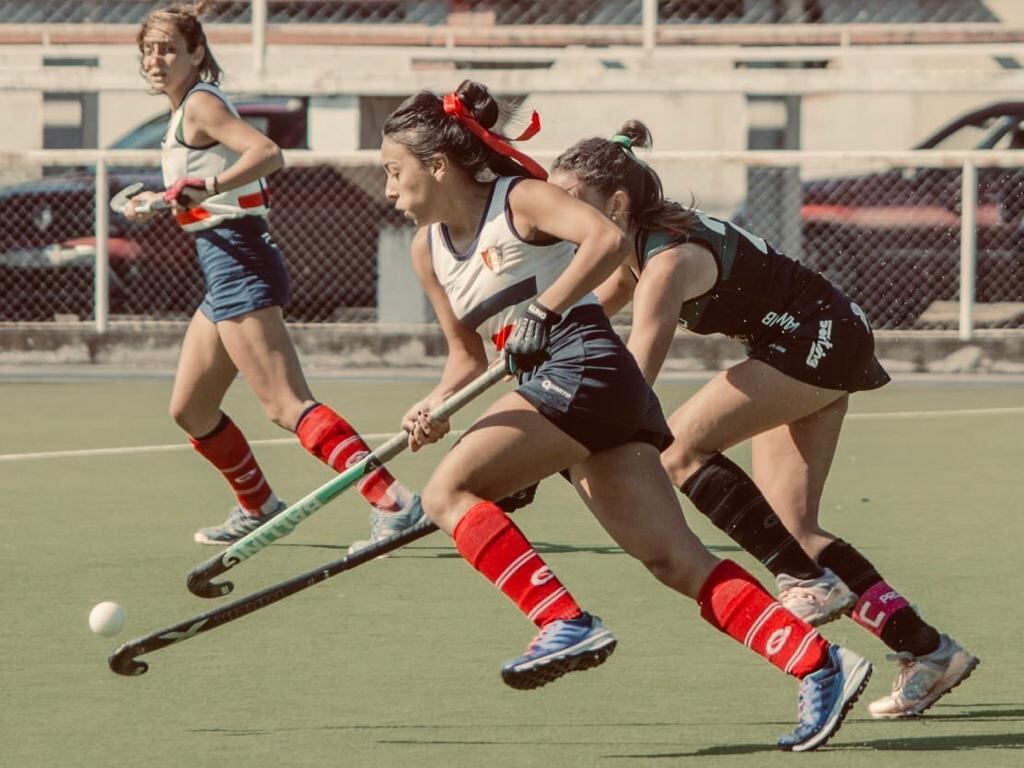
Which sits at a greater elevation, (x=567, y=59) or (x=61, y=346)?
(x=567, y=59)

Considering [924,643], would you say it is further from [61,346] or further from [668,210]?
[61,346]

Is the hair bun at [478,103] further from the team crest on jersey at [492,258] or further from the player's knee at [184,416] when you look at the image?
the player's knee at [184,416]

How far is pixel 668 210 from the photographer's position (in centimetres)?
547

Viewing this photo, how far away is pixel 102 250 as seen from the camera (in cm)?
1477

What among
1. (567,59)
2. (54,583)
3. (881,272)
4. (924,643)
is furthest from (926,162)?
(924,643)

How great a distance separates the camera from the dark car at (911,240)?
48.0 ft

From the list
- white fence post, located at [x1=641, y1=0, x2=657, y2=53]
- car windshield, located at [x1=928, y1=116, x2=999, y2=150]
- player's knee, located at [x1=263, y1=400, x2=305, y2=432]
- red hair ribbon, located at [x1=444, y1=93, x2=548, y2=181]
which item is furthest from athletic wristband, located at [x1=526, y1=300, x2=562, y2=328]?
car windshield, located at [x1=928, y1=116, x2=999, y2=150]

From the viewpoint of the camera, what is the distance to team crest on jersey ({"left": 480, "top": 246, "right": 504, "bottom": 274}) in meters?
4.96

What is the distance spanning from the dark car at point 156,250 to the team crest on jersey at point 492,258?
395 inches

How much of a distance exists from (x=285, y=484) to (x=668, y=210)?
414cm

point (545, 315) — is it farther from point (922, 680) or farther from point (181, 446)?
point (181, 446)

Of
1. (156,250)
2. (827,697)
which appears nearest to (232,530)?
(827,697)

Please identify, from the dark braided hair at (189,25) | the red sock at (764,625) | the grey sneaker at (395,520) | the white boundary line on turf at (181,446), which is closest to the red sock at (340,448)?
the grey sneaker at (395,520)

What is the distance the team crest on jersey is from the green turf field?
979 millimetres
